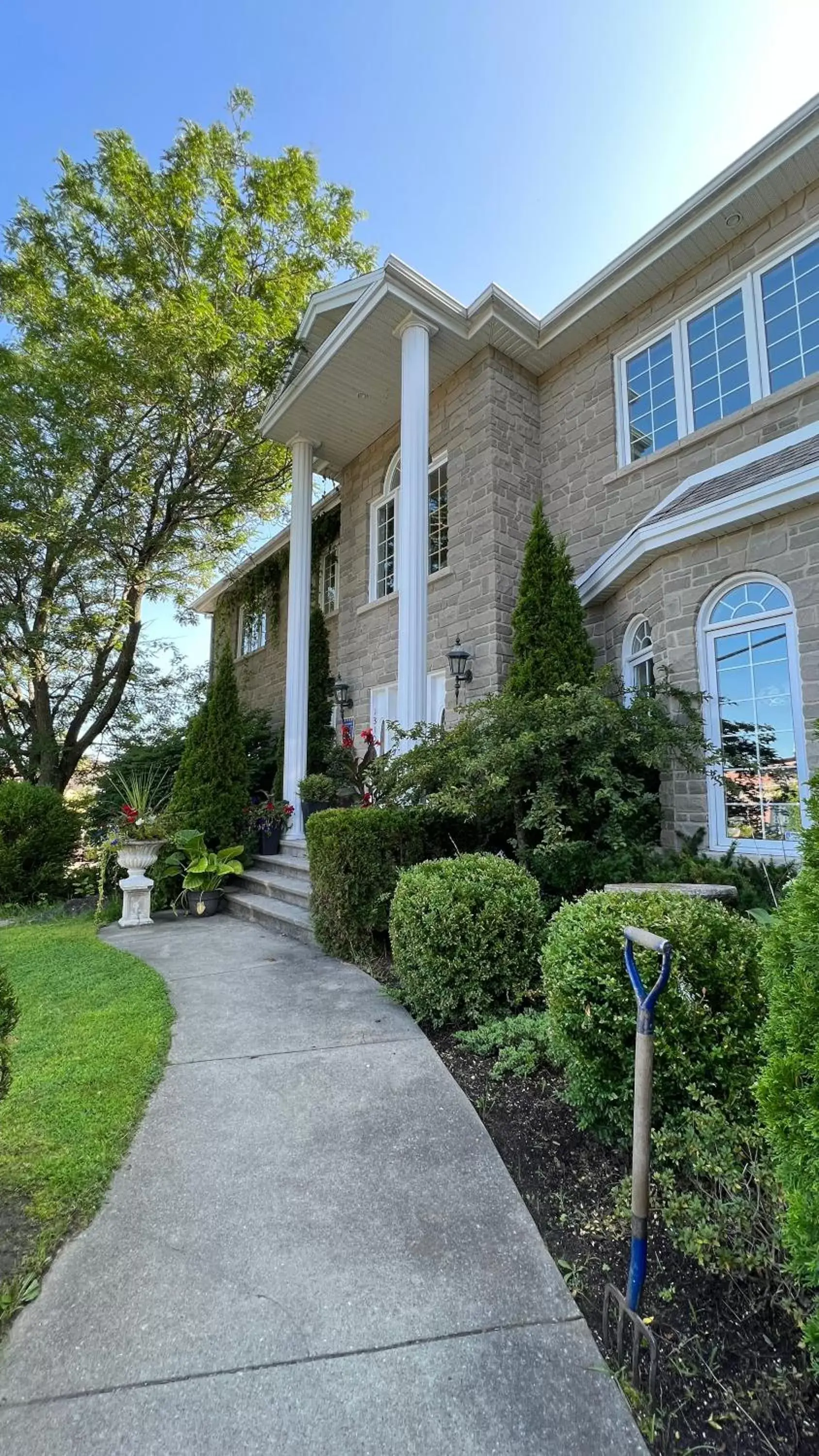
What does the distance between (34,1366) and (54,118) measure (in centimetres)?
1479

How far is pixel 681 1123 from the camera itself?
2.28 meters

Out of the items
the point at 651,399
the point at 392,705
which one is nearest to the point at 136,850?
the point at 392,705

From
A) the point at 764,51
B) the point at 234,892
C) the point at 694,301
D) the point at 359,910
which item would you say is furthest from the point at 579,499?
the point at 234,892

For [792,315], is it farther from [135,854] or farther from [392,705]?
[135,854]

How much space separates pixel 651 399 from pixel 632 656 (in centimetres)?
328

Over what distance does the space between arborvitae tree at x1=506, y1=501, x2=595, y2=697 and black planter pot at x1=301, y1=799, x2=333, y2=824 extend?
343cm

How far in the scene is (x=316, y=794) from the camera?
29.2ft

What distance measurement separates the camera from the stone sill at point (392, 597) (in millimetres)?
8680

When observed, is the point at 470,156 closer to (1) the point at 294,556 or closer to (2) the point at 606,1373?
(1) the point at 294,556

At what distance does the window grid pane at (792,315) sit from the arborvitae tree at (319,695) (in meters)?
7.50

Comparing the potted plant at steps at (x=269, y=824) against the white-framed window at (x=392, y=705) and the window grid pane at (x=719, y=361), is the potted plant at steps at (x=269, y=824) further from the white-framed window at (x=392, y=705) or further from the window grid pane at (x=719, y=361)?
the window grid pane at (x=719, y=361)

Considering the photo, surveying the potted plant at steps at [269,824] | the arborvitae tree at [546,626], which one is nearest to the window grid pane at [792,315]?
the arborvitae tree at [546,626]

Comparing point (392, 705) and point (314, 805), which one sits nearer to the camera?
point (314, 805)

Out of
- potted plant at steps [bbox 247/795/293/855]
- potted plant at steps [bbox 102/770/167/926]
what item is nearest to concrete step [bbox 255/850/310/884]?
potted plant at steps [bbox 247/795/293/855]
